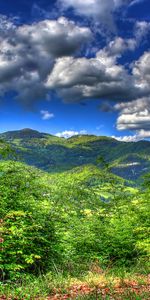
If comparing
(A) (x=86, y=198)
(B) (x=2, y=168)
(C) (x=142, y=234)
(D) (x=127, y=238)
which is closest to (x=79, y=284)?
(B) (x=2, y=168)

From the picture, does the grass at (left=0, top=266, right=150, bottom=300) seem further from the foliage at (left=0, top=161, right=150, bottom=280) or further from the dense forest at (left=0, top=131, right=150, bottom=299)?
the foliage at (left=0, top=161, right=150, bottom=280)

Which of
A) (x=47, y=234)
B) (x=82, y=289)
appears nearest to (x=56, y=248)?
(x=47, y=234)

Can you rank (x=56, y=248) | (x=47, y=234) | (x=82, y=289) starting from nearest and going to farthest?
(x=82, y=289) < (x=47, y=234) < (x=56, y=248)

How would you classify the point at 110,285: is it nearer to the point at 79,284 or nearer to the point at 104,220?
the point at 79,284

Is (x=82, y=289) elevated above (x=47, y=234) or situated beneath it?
situated beneath

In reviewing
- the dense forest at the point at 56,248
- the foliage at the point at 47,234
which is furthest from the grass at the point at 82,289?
the foliage at the point at 47,234

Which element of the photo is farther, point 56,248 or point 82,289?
point 56,248

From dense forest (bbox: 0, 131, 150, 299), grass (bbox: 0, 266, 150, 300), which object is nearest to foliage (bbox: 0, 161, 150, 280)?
dense forest (bbox: 0, 131, 150, 299)

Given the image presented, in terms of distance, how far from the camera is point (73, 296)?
37.7 feet

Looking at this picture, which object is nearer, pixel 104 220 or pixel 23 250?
pixel 23 250

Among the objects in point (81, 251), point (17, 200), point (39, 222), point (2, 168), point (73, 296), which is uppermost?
point (2, 168)

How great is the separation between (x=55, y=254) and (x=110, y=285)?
6.09 meters

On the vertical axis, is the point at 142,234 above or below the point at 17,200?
below

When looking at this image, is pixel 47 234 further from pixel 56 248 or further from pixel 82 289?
pixel 82 289
